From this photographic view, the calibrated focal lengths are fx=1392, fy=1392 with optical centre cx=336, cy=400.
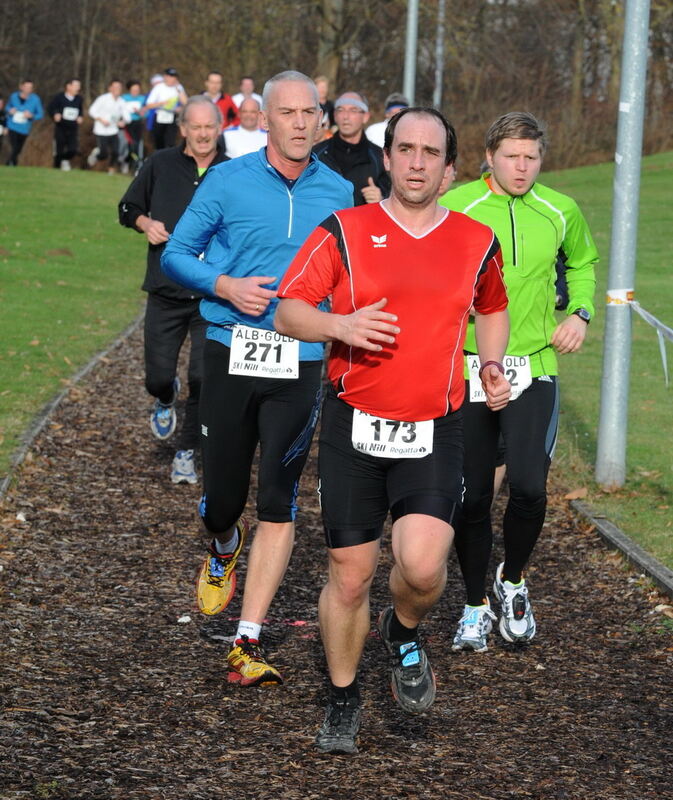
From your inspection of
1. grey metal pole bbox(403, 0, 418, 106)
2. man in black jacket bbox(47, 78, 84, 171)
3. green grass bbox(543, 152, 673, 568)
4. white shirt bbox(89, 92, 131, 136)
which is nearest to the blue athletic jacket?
green grass bbox(543, 152, 673, 568)

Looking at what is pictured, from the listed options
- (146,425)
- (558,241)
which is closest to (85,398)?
(146,425)

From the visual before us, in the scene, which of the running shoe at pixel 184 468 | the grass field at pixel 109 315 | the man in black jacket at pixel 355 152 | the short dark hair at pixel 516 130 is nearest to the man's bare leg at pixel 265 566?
the short dark hair at pixel 516 130

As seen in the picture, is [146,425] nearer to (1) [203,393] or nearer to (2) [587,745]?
(1) [203,393]

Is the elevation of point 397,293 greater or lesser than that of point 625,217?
lesser

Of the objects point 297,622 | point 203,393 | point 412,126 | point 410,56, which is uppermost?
point 410,56

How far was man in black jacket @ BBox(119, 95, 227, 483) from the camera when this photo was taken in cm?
832

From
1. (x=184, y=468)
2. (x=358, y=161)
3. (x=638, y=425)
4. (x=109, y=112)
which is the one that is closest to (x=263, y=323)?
(x=184, y=468)

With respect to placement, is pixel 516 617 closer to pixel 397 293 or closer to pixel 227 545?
pixel 227 545

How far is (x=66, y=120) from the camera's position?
37.0 metres

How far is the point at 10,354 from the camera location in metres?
13.8

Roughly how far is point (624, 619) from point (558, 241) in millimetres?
1883

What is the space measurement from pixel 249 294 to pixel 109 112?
106 ft

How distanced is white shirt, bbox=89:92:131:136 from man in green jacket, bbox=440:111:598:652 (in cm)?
3116

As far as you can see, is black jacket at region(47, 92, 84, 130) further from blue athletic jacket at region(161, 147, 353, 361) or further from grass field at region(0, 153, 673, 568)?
blue athletic jacket at region(161, 147, 353, 361)
